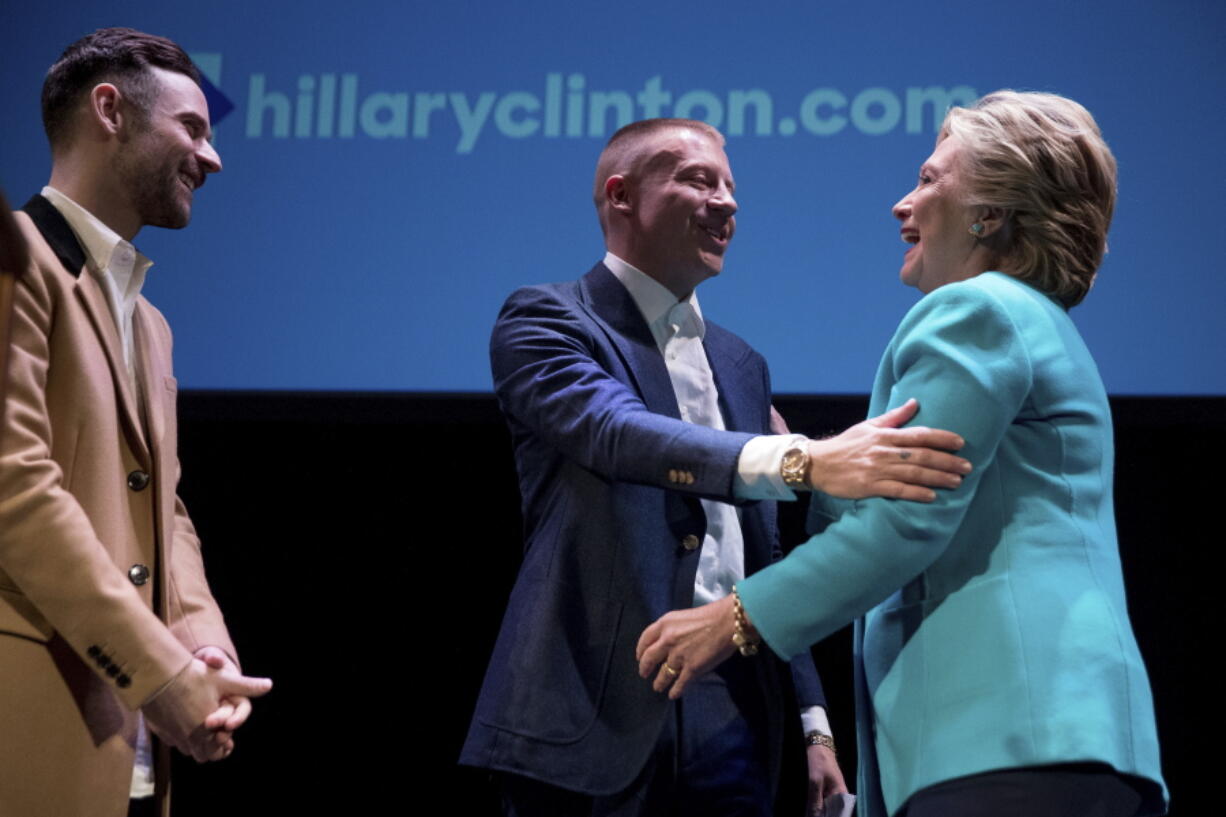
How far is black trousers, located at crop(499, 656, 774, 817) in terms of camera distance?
2.05m

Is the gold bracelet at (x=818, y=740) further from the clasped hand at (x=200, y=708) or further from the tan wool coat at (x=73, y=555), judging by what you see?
the tan wool coat at (x=73, y=555)

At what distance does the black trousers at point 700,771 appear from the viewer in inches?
80.9

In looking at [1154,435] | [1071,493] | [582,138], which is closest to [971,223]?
[1071,493]

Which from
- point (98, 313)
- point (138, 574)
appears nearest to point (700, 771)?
point (138, 574)

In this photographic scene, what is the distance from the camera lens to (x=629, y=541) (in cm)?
215

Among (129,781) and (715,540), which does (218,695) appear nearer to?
(129,781)

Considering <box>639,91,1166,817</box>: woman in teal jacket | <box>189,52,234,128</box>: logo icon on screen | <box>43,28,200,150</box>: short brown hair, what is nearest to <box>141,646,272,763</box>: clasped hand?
<box>639,91,1166,817</box>: woman in teal jacket

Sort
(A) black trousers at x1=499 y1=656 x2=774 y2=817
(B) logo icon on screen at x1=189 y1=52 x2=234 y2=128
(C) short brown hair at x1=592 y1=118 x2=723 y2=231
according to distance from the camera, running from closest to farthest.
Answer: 1. (A) black trousers at x1=499 y1=656 x2=774 y2=817
2. (C) short brown hair at x1=592 y1=118 x2=723 y2=231
3. (B) logo icon on screen at x1=189 y1=52 x2=234 y2=128

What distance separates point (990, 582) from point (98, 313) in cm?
128

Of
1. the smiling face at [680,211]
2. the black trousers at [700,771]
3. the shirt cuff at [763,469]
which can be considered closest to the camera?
the shirt cuff at [763,469]

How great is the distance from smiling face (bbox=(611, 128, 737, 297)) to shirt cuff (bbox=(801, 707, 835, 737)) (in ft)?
2.61

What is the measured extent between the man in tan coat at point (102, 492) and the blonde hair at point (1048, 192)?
4.01 ft

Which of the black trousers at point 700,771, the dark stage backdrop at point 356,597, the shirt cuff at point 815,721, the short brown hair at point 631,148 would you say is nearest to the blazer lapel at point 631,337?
the short brown hair at point 631,148

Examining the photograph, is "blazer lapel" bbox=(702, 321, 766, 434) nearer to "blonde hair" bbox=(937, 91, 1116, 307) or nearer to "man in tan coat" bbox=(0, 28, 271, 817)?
"blonde hair" bbox=(937, 91, 1116, 307)
